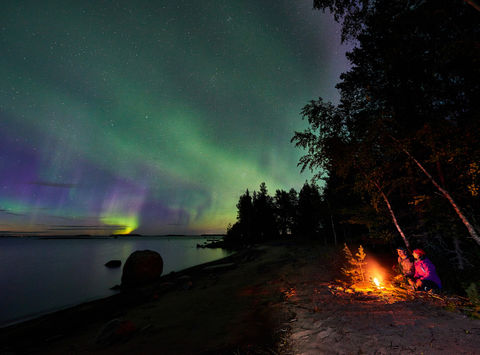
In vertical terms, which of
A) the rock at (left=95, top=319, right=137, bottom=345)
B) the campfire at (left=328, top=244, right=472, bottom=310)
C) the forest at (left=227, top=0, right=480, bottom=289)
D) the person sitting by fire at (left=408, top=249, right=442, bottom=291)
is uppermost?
the forest at (left=227, top=0, right=480, bottom=289)

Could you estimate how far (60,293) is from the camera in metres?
18.0

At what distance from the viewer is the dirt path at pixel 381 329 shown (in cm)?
324

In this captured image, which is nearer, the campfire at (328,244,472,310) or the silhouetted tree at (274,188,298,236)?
the campfire at (328,244,472,310)

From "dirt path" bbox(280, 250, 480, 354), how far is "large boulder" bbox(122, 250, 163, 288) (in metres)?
16.4

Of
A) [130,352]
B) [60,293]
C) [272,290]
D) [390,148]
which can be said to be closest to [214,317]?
[130,352]

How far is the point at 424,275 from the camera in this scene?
6316mm

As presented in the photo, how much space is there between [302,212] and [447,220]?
5416 cm

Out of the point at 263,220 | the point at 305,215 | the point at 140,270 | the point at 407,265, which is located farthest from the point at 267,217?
the point at 407,265

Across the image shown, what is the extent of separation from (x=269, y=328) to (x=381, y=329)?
250 cm

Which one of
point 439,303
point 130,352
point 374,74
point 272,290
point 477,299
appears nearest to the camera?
point 477,299

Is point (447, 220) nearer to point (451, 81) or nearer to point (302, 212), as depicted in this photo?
point (451, 81)

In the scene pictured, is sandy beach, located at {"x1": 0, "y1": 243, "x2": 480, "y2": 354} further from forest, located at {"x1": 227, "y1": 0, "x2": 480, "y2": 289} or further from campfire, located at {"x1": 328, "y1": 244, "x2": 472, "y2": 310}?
forest, located at {"x1": 227, "y1": 0, "x2": 480, "y2": 289}

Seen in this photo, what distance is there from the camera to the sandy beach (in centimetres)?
354

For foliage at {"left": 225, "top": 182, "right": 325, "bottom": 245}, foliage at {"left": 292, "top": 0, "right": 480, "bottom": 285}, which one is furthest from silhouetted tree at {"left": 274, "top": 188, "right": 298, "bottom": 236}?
foliage at {"left": 292, "top": 0, "right": 480, "bottom": 285}
